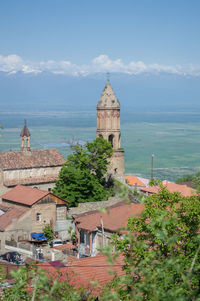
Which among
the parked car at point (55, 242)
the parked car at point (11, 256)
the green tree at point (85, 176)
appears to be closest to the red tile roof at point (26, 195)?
the parked car at point (55, 242)

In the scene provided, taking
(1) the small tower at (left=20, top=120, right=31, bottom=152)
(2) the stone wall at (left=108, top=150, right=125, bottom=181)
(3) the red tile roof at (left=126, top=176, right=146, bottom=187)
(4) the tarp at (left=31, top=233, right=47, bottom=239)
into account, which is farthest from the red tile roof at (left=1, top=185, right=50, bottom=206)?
(3) the red tile roof at (left=126, top=176, right=146, bottom=187)

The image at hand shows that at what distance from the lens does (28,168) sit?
144 ft

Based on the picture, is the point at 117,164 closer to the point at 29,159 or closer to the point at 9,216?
the point at 29,159

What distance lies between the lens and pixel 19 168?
142ft

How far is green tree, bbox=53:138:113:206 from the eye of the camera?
131 ft

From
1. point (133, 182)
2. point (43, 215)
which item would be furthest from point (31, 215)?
point (133, 182)

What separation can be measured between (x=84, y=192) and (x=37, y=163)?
6991 millimetres

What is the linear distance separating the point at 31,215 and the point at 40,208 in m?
0.95

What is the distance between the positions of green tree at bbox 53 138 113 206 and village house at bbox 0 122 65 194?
6.21ft

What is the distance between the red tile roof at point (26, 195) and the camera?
34.0 meters

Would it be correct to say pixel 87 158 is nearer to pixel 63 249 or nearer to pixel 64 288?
pixel 63 249

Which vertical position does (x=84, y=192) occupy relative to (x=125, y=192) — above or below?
below

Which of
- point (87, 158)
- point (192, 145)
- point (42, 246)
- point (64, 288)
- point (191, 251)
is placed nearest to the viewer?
point (64, 288)

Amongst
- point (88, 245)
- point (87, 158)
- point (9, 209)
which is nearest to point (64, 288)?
point (88, 245)
